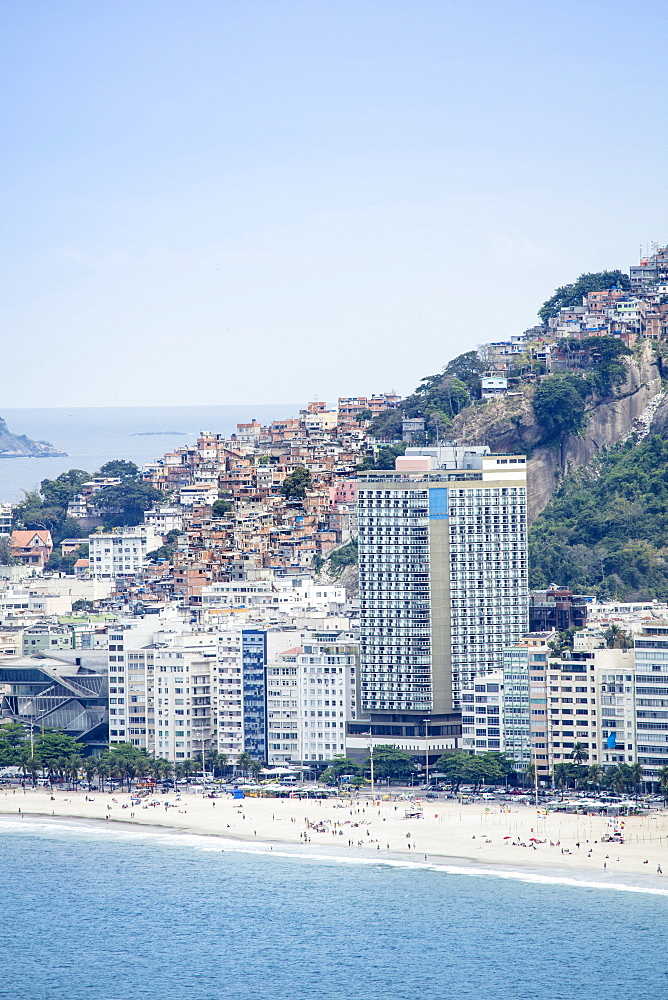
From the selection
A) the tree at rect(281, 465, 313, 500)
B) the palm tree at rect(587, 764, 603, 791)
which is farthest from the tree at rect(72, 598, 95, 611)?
the palm tree at rect(587, 764, 603, 791)

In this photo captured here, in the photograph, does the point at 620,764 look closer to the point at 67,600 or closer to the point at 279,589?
the point at 279,589

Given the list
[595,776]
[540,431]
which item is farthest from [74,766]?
[540,431]

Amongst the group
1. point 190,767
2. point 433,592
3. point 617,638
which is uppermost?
point 433,592

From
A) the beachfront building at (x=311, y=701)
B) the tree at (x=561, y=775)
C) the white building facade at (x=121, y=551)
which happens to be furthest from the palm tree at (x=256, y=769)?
the white building facade at (x=121, y=551)

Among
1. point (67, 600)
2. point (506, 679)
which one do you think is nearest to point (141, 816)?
point (506, 679)

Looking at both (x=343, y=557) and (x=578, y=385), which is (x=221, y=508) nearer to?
(x=343, y=557)

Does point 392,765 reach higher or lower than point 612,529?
lower

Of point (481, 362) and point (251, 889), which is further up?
point (481, 362)
